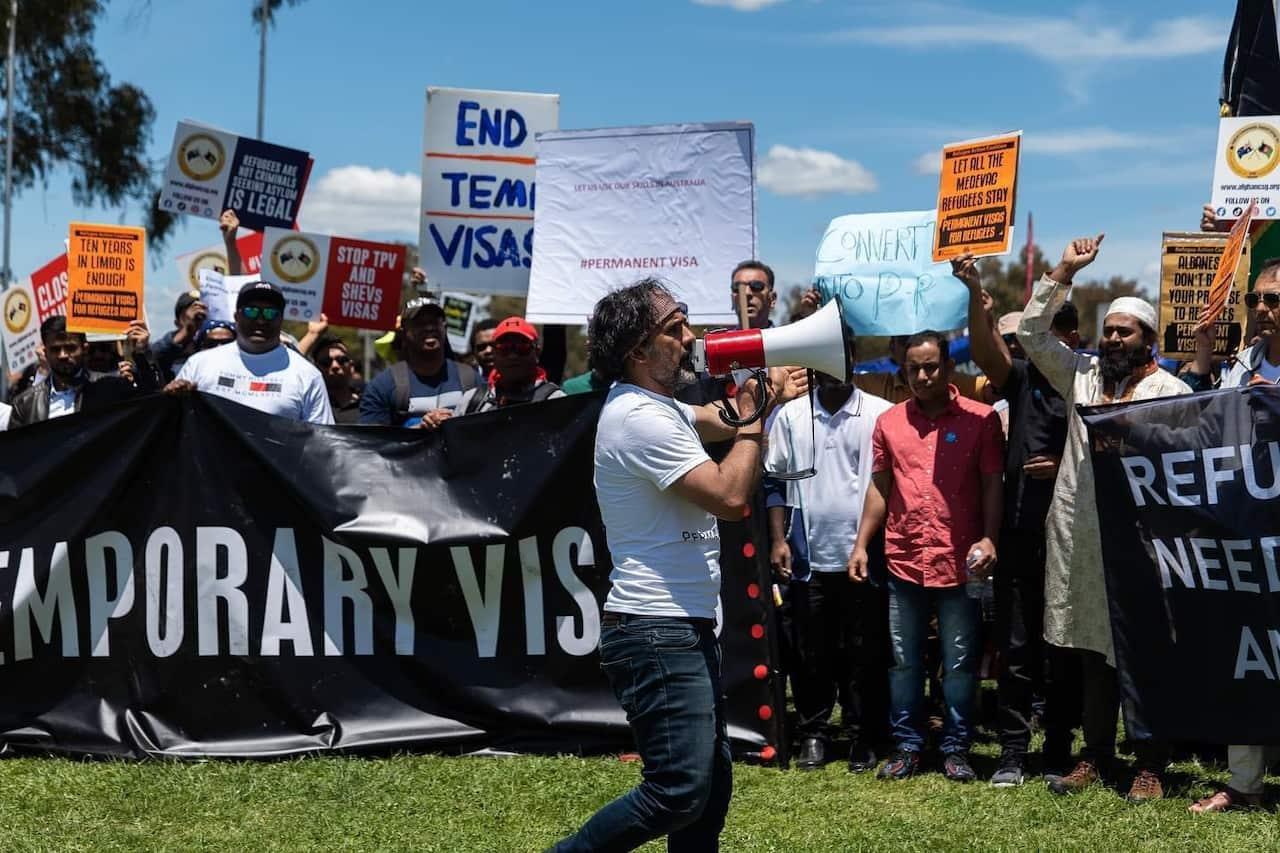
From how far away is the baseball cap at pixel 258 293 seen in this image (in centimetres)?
731

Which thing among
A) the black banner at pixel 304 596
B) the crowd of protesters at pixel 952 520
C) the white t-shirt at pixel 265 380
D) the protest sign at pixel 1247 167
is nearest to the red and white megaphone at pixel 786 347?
the crowd of protesters at pixel 952 520

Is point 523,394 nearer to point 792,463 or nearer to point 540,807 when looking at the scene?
point 792,463

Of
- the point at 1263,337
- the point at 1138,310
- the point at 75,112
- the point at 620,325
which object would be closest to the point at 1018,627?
the point at 1138,310

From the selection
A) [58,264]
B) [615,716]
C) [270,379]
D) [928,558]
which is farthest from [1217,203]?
[58,264]

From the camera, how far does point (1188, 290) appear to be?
676cm

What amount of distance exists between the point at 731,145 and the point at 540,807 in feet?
12.9

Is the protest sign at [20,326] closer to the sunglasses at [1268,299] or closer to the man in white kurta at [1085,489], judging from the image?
the man in white kurta at [1085,489]

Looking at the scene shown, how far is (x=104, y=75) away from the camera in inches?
1219

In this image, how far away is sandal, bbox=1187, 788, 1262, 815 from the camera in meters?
5.57

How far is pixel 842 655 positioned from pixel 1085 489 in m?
1.48

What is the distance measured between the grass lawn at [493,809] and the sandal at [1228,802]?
3.0 inches

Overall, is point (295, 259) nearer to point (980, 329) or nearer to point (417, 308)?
point (417, 308)

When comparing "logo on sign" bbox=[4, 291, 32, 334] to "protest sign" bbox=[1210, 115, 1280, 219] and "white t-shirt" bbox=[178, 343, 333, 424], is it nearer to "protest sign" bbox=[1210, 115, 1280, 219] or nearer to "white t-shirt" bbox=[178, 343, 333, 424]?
"white t-shirt" bbox=[178, 343, 333, 424]

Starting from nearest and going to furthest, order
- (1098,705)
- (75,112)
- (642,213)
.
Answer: (1098,705)
(642,213)
(75,112)
